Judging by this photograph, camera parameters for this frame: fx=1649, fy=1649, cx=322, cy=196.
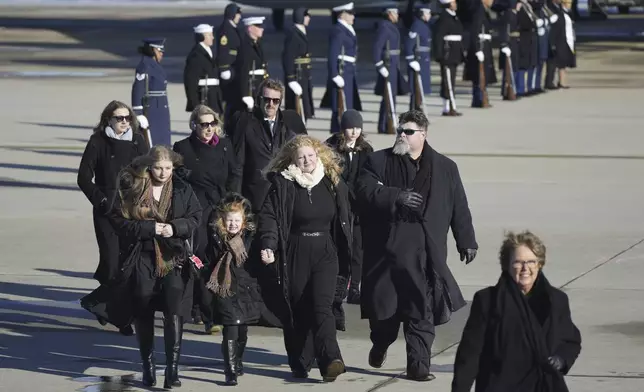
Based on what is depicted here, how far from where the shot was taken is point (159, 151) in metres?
9.29

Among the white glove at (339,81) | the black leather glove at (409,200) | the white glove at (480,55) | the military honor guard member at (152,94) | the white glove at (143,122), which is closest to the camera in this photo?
the black leather glove at (409,200)

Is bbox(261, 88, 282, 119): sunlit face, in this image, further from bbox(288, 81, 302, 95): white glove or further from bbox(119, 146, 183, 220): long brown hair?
bbox(288, 81, 302, 95): white glove

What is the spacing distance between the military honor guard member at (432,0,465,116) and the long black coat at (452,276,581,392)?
18.3m

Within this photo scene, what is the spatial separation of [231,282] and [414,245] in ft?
3.50

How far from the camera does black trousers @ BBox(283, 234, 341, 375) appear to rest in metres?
9.42

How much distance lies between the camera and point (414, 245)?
30.9 ft

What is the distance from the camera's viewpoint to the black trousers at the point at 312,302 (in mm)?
9422

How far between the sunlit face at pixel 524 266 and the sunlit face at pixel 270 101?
496 centimetres

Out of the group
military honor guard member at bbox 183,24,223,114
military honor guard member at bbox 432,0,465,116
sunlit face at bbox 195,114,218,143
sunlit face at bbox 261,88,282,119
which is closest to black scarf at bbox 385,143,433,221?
sunlit face at bbox 195,114,218,143

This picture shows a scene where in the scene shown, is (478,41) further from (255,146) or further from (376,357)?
(376,357)

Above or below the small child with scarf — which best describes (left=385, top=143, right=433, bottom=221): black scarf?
above

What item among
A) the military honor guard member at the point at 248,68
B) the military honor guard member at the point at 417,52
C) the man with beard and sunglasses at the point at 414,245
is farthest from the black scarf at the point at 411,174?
the military honor guard member at the point at 417,52

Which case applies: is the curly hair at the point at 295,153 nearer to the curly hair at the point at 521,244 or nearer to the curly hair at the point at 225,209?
the curly hair at the point at 225,209

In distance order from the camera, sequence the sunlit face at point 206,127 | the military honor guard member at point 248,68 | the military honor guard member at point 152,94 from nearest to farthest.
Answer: the sunlit face at point 206,127
the military honor guard member at point 152,94
the military honor guard member at point 248,68
